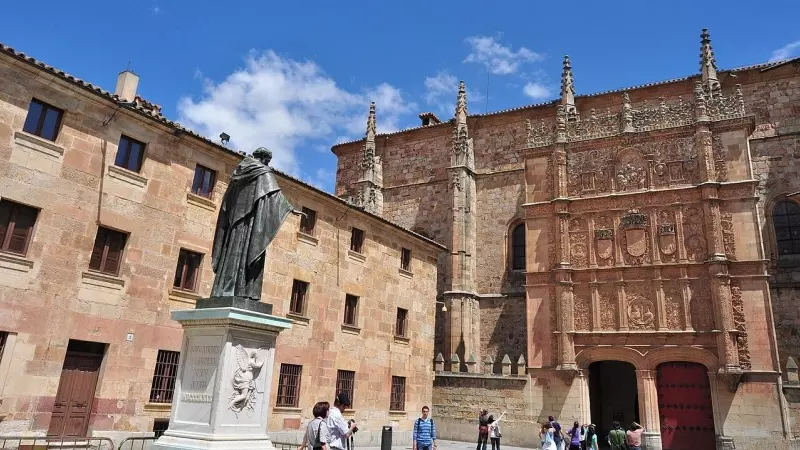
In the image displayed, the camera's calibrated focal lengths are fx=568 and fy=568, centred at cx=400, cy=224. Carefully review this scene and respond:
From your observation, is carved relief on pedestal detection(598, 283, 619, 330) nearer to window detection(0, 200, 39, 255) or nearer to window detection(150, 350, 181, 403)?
window detection(150, 350, 181, 403)

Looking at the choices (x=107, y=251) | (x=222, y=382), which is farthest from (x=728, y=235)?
(x=107, y=251)

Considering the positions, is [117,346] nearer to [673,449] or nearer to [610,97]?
[673,449]

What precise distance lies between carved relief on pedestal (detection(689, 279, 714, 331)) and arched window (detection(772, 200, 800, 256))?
546cm

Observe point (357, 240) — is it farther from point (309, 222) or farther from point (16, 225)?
point (16, 225)

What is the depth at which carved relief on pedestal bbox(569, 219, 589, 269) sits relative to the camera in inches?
926

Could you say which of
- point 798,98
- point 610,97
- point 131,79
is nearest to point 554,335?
point 610,97

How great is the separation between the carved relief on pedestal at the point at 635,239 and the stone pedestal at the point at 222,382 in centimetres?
1902

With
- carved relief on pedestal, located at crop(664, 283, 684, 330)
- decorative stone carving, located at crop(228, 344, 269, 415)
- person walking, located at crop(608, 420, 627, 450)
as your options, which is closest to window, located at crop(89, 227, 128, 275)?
decorative stone carving, located at crop(228, 344, 269, 415)

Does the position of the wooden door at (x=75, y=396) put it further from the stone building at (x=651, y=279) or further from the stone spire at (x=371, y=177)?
the stone spire at (x=371, y=177)

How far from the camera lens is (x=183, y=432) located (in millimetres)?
6355

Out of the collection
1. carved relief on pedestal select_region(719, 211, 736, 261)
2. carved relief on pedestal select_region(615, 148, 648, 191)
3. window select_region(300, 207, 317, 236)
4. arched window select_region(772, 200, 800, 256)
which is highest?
carved relief on pedestal select_region(615, 148, 648, 191)

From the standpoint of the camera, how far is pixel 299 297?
18.8m

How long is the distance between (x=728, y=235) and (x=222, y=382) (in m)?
20.7

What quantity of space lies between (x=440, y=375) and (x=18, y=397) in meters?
15.8
